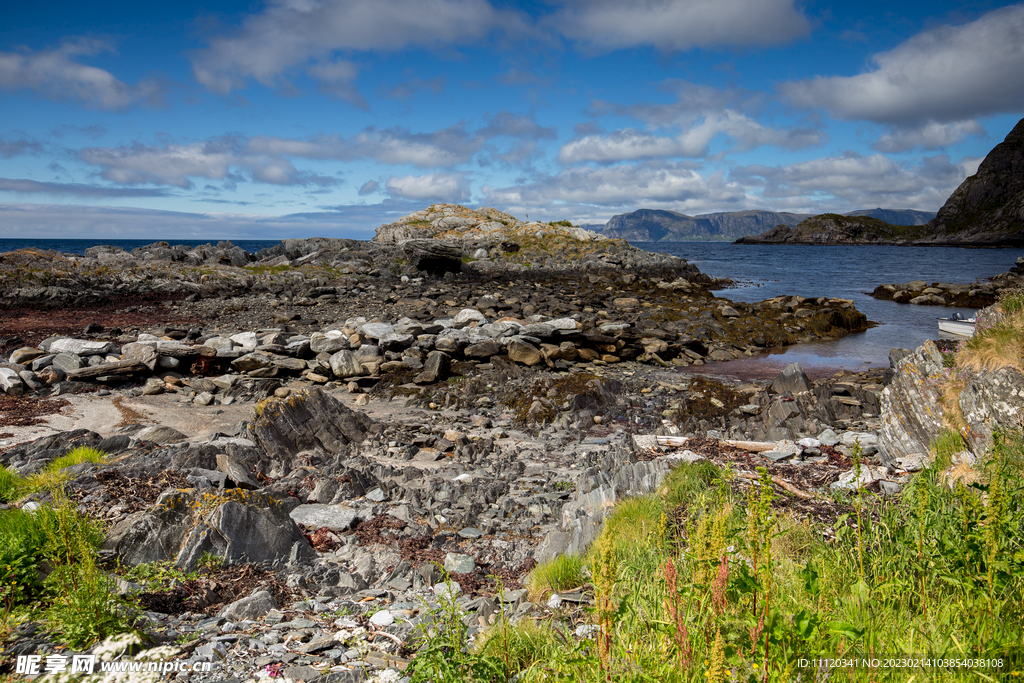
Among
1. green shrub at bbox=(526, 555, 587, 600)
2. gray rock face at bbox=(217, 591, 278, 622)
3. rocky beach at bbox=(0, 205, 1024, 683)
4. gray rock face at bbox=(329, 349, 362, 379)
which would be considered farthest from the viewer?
gray rock face at bbox=(329, 349, 362, 379)

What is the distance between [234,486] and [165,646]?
117 inches

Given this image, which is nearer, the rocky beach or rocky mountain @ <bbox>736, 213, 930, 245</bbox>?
the rocky beach

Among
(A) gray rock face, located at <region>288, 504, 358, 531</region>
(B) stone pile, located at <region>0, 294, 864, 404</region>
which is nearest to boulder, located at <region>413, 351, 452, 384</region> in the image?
(B) stone pile, located at <region>0, 294, 864, 404</region>

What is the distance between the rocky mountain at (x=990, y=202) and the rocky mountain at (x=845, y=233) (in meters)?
6.41

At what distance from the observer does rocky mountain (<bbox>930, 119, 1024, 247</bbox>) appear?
123m

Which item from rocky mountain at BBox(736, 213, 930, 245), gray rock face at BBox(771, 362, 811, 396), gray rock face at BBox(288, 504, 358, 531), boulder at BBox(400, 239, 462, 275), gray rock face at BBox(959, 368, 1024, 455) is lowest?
gray rock face at BBox(288, 504, 358, 531)

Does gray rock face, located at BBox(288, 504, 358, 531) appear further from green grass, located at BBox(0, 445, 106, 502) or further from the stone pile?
the stone pile

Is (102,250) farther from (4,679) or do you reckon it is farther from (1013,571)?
(1013,571)

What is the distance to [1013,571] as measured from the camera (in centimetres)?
269

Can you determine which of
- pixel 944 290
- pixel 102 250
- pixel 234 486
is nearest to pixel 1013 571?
pixel 234 486

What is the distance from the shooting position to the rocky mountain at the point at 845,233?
13538 cm

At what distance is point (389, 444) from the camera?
956cm

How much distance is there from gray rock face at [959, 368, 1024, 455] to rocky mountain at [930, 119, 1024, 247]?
147 metres

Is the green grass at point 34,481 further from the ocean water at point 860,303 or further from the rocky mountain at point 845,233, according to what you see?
the rocky mountain at point 845,233
